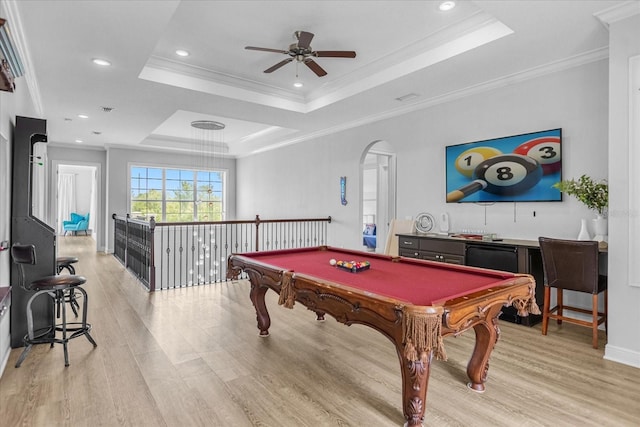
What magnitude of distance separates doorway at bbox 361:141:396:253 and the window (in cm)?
429

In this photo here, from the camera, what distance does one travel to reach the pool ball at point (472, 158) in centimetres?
461

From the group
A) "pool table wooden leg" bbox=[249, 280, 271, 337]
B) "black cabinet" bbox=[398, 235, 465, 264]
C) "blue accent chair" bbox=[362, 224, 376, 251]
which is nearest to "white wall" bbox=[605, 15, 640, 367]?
"black cabinet" bbox=[398, 235, 465, 264]

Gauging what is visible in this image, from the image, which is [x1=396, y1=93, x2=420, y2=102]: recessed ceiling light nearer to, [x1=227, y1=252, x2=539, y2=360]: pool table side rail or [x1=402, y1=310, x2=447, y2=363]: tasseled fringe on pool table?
[x1=227, y1=252, x2=539, y2=360]: pool table side rail

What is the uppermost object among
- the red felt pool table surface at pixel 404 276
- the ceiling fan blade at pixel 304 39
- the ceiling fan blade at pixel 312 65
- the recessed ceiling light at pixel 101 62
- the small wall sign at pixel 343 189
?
the ceiling fan blade at pixel 304 39

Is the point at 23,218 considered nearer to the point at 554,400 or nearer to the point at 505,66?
the point at 554,400

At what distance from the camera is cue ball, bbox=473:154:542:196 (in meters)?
4.23

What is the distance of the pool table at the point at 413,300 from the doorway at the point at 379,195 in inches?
206

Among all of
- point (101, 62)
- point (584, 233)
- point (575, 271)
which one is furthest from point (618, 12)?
point (101, 62)

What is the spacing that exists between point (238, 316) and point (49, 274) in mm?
1862

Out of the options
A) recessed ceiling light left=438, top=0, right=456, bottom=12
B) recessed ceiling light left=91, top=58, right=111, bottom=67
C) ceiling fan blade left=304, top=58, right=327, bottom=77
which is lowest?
ceiling fan blade left=304, top=58, right=327, bottom=77

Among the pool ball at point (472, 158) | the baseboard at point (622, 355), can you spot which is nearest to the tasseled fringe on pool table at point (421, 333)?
the baseboard at point (622, 355)

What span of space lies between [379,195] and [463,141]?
13.7 ft

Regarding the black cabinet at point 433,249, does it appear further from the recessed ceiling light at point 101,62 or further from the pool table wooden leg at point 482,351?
the recessed ceiling light at point 101,62

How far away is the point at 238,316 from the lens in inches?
163
